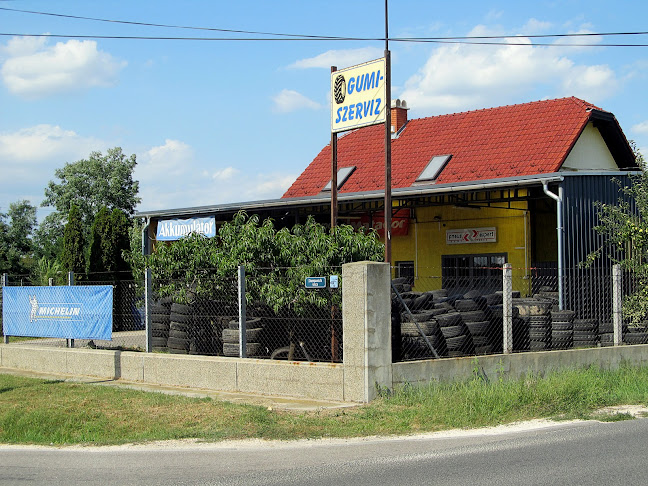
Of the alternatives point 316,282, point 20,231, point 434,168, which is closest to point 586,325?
point 316,282

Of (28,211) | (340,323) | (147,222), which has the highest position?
(28,211)

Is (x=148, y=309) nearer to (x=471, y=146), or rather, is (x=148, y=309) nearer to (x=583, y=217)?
(x=583, y=217)

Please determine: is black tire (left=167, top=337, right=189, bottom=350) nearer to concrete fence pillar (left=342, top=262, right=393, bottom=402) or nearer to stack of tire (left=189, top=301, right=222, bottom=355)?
stack of tire (left=189, top=301, right=222, bottom=355)

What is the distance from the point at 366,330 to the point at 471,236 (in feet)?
48.1

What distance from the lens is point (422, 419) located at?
9.02m

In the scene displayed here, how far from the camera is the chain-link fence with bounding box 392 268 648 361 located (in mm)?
11469

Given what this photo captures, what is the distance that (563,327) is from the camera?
44.6 ft

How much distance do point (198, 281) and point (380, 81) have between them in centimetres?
495

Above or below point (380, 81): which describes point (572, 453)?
below

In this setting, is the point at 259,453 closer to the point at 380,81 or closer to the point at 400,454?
the point at 400,454

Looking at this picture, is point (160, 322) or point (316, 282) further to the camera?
point (160, 322)

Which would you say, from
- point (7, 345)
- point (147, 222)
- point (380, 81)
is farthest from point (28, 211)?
point (380, 81)

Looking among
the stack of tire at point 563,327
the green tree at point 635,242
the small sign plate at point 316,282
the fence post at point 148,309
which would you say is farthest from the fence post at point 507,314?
the fence post at point 148,309

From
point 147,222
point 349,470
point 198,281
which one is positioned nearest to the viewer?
point 349,470
